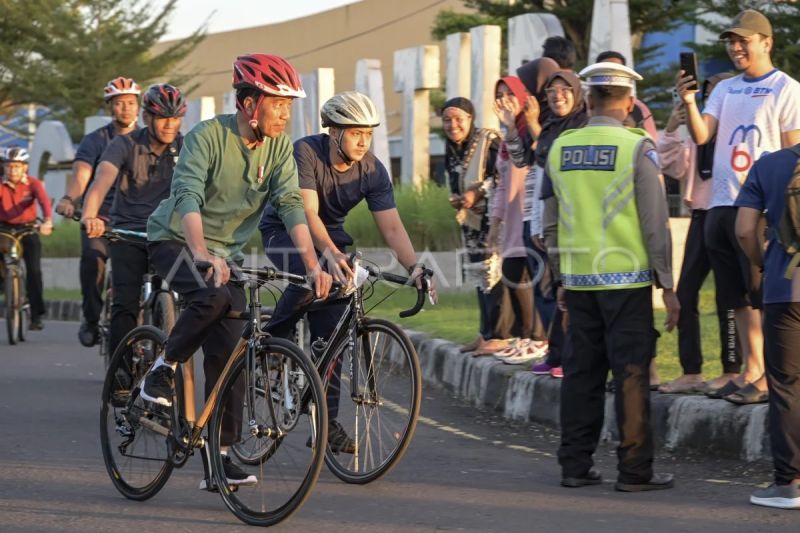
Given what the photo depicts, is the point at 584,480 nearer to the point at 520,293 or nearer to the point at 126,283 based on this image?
the point at 520,293

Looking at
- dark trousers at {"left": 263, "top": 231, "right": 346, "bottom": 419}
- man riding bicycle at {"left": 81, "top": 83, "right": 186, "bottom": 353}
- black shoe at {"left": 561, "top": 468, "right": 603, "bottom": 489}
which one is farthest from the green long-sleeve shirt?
man riding bicycle at {"left": 81, "top": 83, "right": 186, "bottom": 353}

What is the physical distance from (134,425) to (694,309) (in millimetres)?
3327

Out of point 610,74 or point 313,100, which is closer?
point 610,74

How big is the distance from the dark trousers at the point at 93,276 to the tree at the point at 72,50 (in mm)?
28988

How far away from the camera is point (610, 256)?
6.95 metres

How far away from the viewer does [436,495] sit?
6.76 m

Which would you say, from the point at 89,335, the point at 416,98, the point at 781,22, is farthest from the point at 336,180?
the point at 781,22

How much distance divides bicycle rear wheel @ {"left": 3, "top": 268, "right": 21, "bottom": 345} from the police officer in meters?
8.95

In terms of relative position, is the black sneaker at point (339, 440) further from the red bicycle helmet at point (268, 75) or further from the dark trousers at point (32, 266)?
the dark trousers at point (32, 266)

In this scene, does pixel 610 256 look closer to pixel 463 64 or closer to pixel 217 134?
pixel 217 134

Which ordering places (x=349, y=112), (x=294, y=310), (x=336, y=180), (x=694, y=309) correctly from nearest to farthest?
(x=349, y=112), (x=294, y=310), (x=336, y=180), (x=694, y=309)

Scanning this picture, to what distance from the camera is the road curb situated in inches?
298

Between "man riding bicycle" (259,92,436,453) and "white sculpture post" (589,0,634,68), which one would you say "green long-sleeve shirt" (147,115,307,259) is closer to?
"man riding bicycle" (259,92,436,453)

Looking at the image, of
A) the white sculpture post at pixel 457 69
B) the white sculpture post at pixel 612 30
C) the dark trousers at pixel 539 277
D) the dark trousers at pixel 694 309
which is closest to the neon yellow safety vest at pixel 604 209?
the dark trousers at pixel 694 309
